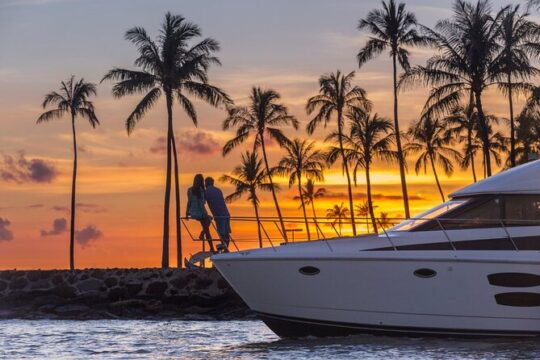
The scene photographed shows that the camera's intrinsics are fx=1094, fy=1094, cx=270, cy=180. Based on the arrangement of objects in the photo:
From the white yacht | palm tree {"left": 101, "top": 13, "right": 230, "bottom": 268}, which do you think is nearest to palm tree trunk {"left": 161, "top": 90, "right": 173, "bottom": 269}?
palm tree {"left": 101, "top": 13, "right": 230, "bottom": 268}

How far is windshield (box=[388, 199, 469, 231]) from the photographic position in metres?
19.5

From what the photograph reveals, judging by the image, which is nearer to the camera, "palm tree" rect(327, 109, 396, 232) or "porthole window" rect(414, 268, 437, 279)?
"porthole window" rect(414, 268, 437, 279)

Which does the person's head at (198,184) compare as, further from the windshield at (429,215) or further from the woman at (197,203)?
the windshield at (429,215)

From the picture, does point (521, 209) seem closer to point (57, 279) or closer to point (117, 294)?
point (117, 294)

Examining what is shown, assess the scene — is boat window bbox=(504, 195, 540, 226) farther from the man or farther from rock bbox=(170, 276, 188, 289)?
rock bbox=(170, 276, 188, 289)

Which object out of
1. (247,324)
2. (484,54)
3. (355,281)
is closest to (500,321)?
(355,281)

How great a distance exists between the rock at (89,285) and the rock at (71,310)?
0.88m

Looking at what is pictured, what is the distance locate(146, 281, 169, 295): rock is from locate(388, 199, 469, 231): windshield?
13851mm

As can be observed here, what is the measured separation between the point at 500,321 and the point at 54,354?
7.88 metres

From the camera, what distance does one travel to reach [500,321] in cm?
1872

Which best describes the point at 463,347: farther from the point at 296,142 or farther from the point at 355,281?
the point at 296,142

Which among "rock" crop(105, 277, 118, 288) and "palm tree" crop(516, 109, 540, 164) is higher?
"palm tree" crop(516, 109, 540, 164)

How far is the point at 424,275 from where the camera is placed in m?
18.6

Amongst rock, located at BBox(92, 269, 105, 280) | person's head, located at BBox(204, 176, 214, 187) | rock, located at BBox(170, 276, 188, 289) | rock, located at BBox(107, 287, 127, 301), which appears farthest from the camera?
rock, located at BBox(92, 269, 105, 280)
